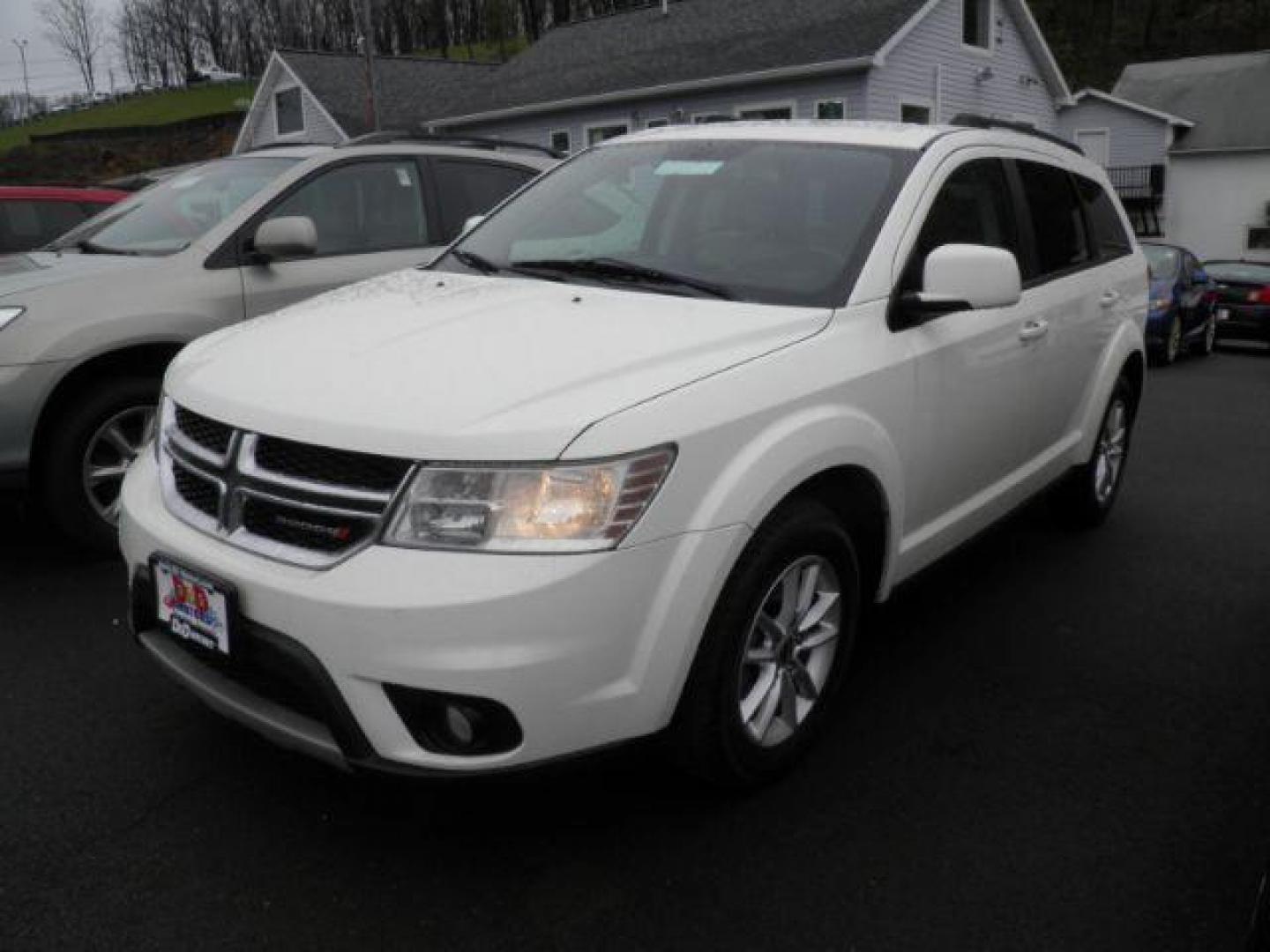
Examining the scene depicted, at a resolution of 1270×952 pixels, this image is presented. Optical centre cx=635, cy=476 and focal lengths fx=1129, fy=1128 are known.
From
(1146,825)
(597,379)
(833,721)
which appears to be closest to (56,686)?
(597,379)

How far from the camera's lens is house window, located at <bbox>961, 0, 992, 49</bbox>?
25.6 m

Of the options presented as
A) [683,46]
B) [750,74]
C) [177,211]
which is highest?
[683,46]

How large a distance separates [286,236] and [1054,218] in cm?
321

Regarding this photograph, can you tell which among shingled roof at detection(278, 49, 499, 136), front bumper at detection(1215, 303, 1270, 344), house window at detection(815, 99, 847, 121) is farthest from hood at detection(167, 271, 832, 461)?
shingled roof at detection(278, 49, 499, 136)

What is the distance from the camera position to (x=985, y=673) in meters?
3.90

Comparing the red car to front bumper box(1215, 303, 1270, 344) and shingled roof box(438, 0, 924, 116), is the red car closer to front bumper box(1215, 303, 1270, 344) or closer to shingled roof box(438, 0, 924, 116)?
A: front bumper box(1215, 303, 1270, 344)

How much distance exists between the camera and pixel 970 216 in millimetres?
3889

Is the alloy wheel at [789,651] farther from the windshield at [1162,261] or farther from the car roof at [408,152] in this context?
the windshield at [1162,261]

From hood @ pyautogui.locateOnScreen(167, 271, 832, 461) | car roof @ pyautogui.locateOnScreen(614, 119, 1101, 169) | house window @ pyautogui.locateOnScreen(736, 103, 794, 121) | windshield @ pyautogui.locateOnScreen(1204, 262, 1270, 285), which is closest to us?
hood @ pyautogui.locateOnScreen(167, 271, 832, 461)

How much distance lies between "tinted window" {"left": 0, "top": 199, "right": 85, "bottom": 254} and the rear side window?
7216mm

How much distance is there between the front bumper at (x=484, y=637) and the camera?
233 cm

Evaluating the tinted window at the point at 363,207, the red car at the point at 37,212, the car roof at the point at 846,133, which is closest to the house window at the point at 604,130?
the red car at the point at 37,212

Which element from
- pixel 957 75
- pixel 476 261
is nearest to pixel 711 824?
pixel 476 261

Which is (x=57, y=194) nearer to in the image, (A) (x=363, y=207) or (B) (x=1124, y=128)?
(A) (x=363, y=207)
